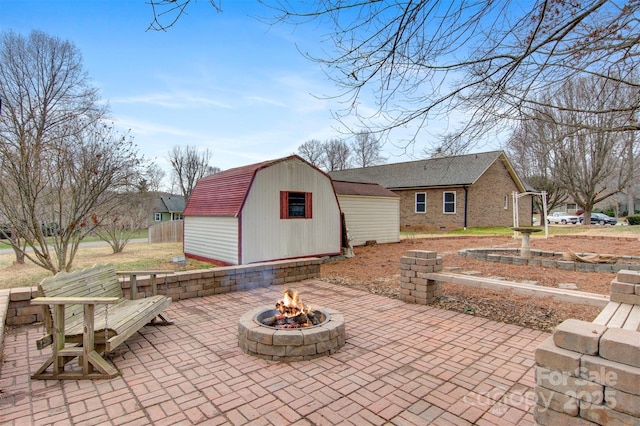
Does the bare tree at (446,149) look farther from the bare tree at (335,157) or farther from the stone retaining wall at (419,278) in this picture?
the bare tree at (335,157)

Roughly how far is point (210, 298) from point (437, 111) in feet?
15.2

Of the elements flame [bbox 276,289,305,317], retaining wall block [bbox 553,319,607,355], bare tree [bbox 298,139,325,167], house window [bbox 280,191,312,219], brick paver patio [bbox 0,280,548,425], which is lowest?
brick paver patio [bbox 0,280,548,425]

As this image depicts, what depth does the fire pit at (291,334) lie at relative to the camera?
3453 millimetres

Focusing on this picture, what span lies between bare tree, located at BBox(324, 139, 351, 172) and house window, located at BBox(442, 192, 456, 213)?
71.9 feet

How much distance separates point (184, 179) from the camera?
120 feet

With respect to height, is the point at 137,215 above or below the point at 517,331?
above

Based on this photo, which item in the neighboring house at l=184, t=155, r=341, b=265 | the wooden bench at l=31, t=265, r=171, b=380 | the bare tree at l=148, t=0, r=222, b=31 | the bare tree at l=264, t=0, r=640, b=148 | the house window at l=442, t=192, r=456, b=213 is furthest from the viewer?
the house window at l=442, t=192, r=456, b=213

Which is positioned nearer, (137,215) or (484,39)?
(484,39)

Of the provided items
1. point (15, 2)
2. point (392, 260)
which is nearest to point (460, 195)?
point (392, 260)

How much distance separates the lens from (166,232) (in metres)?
19.5

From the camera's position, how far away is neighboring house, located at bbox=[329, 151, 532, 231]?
2122cm

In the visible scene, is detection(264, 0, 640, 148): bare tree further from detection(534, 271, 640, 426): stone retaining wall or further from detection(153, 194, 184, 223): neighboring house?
detection(153, 194, 184, 223): neighboring house

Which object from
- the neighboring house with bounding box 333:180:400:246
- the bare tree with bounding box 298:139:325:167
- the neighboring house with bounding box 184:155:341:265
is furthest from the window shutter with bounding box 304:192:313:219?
the bare tree with bounding box 298:139:325:167

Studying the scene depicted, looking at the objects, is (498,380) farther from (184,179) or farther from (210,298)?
(184,179)
